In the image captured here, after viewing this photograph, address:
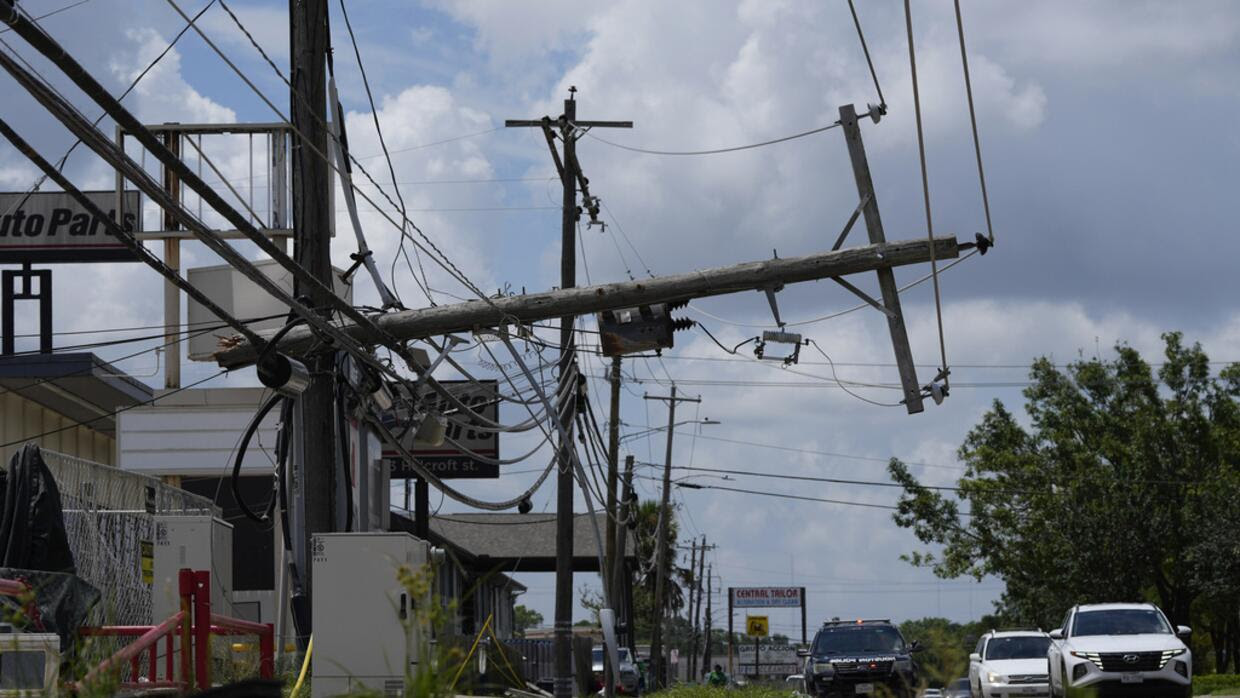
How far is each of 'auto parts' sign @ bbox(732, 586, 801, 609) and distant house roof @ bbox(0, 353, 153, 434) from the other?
6668cm

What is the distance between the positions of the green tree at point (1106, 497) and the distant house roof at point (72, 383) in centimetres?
2630

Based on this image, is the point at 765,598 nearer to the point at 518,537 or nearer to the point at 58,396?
the point at 518,537

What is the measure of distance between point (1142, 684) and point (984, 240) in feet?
25.7

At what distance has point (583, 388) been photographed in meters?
22.9

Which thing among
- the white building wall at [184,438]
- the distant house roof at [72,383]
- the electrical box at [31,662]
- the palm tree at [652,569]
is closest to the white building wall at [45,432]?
the distant house roof at [72,383]

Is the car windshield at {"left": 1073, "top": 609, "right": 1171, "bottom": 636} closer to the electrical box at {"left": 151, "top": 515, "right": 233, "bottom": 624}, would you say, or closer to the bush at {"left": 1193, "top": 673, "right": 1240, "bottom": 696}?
the bush at {"left": 1193, "top": 673, "right": 1240, "bottom": 696}

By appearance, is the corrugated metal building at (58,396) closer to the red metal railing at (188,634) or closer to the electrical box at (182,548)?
the electrical box at (182,548)

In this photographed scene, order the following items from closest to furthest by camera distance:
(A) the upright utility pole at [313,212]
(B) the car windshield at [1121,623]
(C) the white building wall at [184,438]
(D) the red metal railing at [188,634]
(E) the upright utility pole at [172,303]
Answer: (D) the red metal railing at [188,634] → (A) the upright utility pole at [313,212] → (B) the car windshield at [1121,623] → (C) the white building wall at [184,438] → (E) the upright utility pole at [172,303]

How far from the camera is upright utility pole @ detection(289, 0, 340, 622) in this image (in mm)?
16578

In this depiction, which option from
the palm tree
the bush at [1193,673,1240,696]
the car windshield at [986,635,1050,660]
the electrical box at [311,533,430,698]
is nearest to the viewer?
the electrical box at [311,533,430,698]

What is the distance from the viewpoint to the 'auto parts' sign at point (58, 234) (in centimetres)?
3222

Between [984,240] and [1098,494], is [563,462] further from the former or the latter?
[1098,494]

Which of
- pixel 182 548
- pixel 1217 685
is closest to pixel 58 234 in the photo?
pixel 182 548

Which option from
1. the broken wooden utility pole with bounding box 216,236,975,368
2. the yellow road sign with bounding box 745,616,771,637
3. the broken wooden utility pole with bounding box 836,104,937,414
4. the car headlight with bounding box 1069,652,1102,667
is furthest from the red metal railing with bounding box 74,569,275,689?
the yellow road sign with bounding box 745,616,771,637
